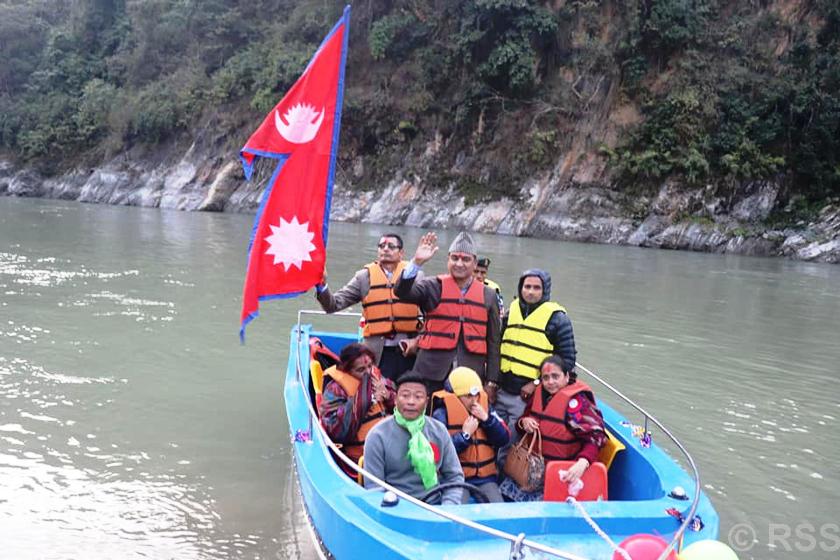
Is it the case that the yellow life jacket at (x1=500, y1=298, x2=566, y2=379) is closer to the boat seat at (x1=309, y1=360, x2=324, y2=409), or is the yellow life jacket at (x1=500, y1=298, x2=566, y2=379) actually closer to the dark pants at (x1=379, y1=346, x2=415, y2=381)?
the dark pants at (x1=379, y1=346, x2=415, y2=381)

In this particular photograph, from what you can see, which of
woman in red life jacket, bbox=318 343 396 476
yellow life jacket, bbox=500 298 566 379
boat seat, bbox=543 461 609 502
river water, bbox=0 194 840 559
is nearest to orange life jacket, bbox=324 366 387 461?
woman in red life jacket, bbox=318 343 396 476

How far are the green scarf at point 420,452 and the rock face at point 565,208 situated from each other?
65.2 ft

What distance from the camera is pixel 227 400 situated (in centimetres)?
568

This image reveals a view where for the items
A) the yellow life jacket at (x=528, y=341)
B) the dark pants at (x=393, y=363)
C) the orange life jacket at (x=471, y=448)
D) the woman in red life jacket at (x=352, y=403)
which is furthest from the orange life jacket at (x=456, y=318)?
the dark pants at (x=393, y=363)

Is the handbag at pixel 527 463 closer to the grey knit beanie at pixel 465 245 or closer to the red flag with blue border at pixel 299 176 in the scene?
the grey knit beanie at pixel 465 245

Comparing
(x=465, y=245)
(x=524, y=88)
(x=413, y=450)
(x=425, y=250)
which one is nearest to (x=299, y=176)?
(x=425, y=250)

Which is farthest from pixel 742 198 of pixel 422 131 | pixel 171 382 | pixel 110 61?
pixel 110 61

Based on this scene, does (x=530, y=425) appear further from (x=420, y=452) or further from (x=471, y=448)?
(x=420, y=452)

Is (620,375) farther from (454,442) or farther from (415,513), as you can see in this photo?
(415,513)

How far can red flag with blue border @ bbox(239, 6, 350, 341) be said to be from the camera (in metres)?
3.96

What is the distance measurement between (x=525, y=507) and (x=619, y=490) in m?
1.16

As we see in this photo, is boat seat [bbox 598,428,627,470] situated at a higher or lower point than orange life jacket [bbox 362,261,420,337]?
lower

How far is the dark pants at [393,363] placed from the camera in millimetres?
4555

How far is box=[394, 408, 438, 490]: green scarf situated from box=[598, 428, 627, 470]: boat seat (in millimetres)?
1158
